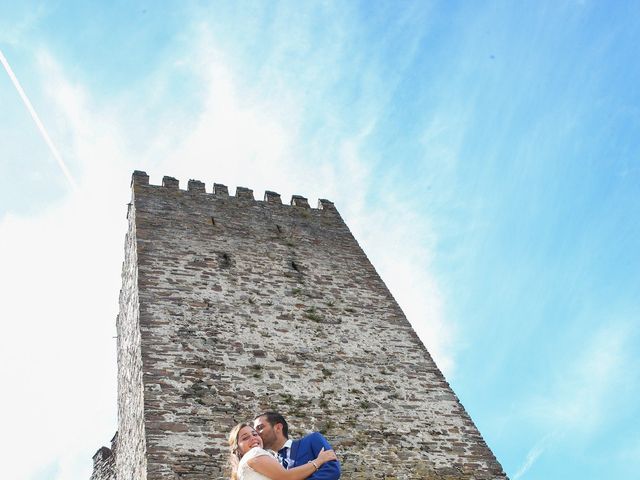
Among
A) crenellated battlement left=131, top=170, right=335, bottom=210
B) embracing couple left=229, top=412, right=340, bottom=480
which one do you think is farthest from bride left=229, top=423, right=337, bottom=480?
crenellated battlement left=131, top=170, right=335, bottom=210

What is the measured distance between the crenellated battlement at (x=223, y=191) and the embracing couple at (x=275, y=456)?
26.7 ft

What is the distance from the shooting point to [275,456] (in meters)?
4.21

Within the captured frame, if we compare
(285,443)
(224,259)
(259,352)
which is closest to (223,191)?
(224,259)

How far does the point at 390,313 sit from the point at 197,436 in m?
4.06

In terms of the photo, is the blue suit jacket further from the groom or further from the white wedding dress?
the white wedding dress

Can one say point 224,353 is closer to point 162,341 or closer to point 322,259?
point 162,341

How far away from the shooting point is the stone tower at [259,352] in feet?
27.1

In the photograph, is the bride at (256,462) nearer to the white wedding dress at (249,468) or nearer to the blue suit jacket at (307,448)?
the white wedding dress at (249,468)

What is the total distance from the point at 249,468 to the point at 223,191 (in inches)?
354

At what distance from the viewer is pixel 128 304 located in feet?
36.2

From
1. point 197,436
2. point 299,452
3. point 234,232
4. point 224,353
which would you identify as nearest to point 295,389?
point 224,353

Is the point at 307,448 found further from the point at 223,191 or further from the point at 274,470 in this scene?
the point at 223,191

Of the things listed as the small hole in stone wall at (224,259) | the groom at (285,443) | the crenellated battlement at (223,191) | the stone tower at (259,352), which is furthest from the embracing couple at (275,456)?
the crenellated battlement at (223,191)

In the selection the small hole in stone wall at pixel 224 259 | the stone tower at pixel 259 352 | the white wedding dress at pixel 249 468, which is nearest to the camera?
the white wedding dress at pixel 249 468
